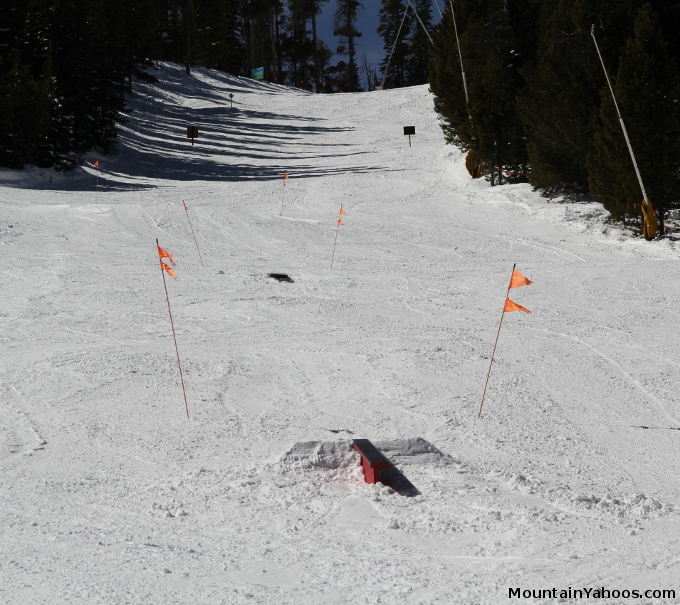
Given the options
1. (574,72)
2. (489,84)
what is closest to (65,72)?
(489,84)

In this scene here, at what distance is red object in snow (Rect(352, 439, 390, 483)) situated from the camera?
485cm

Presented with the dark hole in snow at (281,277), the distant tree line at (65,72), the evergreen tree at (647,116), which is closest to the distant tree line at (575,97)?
the evergreen tree at (647,116)

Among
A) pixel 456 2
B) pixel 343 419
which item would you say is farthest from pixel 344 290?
pixel 456 2

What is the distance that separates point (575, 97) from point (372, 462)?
52.0 feet

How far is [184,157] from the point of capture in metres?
33.4

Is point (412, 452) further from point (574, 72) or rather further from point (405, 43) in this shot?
point (405, 43)

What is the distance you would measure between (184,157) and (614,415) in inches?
1172

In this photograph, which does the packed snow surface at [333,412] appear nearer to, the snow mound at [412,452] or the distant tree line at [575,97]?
the snow mound at [412,452]

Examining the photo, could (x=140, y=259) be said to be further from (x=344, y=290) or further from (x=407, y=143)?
(x=407, y=143)

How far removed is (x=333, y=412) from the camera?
6.80 meters

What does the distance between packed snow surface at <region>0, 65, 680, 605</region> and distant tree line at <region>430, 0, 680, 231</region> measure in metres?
1.43

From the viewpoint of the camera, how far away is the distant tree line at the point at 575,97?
1501cm

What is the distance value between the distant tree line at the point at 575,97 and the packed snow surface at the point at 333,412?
4.69 ft

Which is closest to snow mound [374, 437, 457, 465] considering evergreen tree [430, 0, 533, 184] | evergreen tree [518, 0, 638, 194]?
evergreen tree [518, 0, 638, 194]
